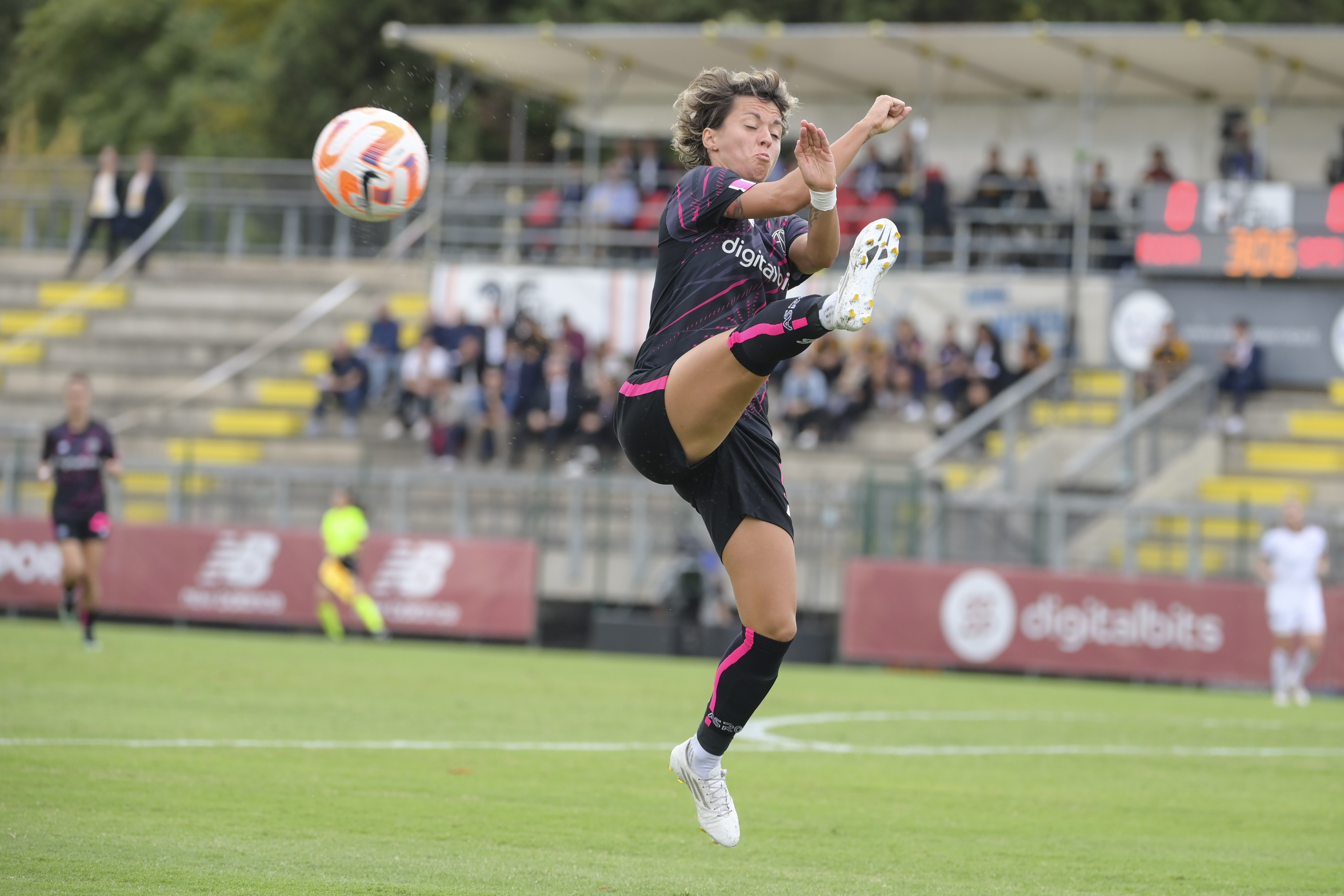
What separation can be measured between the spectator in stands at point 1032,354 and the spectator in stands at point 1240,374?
2.49 meters

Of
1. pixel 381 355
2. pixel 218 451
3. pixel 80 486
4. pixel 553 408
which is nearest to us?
pixel 80 486

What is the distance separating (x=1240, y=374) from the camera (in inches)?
937

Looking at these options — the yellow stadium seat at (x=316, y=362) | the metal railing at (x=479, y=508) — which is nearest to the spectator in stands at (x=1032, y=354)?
the metal railing at (x=479, y=508)

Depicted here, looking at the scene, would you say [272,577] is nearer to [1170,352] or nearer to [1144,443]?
[1144,443]

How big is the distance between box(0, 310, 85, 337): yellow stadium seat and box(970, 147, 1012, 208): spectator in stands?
1525 cm

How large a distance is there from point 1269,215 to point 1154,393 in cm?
326

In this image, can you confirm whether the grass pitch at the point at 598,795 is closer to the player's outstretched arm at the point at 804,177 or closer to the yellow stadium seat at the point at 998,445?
the player's outstretched arm at the point at 804,177

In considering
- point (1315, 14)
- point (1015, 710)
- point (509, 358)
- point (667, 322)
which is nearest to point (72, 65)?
point (509, 358)

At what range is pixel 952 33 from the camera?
25.3m

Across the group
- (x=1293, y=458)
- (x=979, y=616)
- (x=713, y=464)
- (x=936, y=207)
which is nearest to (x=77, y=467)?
(x=979, y=616)

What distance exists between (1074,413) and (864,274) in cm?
1807

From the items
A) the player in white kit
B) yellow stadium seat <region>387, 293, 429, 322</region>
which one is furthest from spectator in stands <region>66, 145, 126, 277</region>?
the player in white kit

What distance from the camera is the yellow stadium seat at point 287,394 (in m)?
27.3

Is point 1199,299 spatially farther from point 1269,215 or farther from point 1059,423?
point 1059,423
